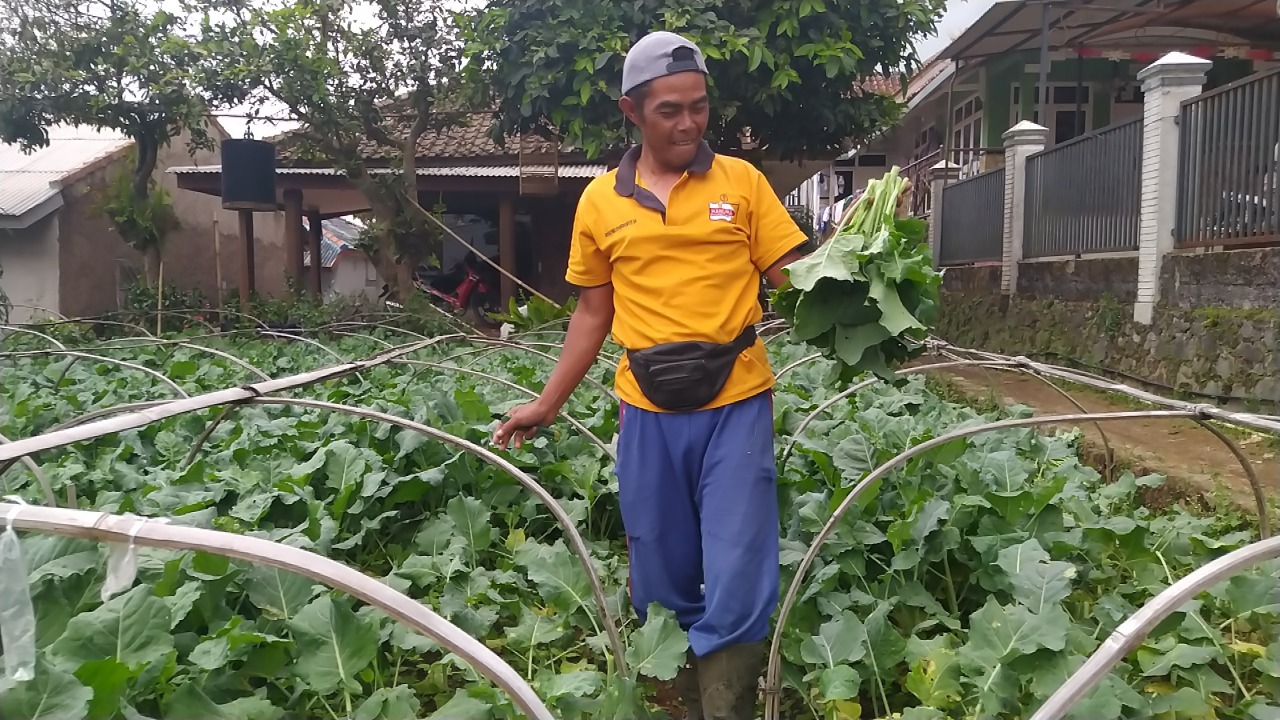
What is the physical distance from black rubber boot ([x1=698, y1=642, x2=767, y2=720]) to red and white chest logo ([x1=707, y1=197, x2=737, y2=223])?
1038 millimetres

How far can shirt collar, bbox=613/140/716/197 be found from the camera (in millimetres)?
2203

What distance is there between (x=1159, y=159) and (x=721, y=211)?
20.8 feet

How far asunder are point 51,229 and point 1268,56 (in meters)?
18.5

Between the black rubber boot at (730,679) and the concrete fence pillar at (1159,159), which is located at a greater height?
the concrete fence pillar at (1159,159)

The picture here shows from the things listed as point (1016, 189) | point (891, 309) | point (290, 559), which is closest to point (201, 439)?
point (290, 559)

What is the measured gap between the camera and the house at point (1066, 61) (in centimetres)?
1123

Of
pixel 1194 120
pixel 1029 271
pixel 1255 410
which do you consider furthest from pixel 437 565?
pixel 1029 271

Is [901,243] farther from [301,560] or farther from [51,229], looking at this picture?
[51,229]

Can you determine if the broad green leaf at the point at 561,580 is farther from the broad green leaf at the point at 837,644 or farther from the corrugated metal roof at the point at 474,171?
the corrugated metal roof at the point at 474,171

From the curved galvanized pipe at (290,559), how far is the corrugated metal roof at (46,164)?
14981 mm

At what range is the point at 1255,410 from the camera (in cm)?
605

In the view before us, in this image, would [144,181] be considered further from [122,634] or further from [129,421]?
[129,421]

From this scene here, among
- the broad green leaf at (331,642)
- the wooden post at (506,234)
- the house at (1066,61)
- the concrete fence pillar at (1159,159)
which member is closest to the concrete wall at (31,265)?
the wooden post at (506,234)

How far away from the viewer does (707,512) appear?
221 cm
